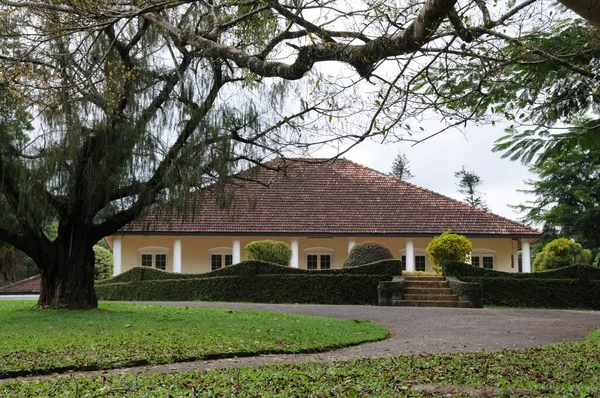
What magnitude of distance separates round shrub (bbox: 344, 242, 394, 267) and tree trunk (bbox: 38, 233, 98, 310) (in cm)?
931

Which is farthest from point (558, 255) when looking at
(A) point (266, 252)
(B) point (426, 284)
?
(A) point (266, 252)

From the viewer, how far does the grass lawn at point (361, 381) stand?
6047 millimetres

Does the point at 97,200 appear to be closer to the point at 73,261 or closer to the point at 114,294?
the point at 73,261

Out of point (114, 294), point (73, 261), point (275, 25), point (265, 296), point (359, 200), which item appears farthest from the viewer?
point (359, 200)

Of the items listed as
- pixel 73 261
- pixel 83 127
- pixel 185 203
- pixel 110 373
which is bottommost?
pixel 110 373

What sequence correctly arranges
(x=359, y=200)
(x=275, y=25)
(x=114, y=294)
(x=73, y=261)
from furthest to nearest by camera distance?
(x=359, y=200)
(x=114, y=294)
(x=73, y=261)
(x=275, y=25)

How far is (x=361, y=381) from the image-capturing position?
6637 millimetres

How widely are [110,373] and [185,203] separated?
5.54 metres

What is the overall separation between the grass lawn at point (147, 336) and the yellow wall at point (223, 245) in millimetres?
12308

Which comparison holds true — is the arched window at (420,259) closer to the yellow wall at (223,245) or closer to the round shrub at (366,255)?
the yellow wall at (223,245)

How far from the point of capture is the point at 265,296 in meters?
21.2

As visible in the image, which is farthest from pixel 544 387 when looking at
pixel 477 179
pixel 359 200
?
pixel 477 179

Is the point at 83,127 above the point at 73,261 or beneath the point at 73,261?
above

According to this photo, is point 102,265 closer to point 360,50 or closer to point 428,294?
point 428,294
